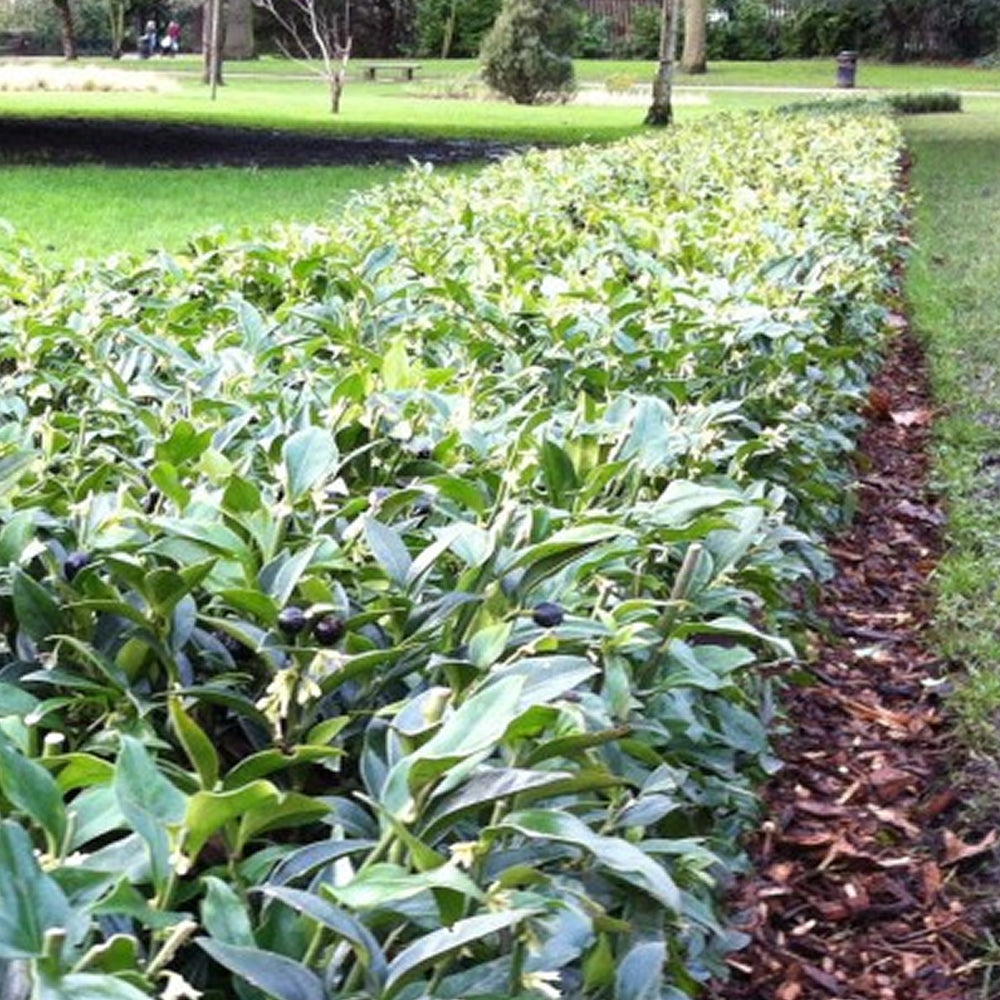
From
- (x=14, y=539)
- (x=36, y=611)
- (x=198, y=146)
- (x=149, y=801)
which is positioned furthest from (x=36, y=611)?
(x=198, y=146)

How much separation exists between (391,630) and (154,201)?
12.4 m

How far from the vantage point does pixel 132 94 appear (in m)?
30.8

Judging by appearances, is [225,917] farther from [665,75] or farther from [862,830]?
[665,75]

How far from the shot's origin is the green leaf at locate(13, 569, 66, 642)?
5.15ft

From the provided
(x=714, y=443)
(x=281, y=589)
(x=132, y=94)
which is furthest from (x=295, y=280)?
(x=132, y=94)

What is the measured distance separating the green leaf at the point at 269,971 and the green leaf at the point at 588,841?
18 cm

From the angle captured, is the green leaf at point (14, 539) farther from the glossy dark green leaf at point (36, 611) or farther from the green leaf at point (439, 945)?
the green leaf at point (439, 945)

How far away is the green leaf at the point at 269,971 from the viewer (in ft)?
3.42

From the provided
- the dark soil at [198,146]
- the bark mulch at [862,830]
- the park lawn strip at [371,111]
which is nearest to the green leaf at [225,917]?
the bark mulch at [862,830]

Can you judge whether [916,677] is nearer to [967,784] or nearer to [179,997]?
[967,784]

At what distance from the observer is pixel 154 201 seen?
13.4 m

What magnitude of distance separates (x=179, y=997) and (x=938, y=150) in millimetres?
20661

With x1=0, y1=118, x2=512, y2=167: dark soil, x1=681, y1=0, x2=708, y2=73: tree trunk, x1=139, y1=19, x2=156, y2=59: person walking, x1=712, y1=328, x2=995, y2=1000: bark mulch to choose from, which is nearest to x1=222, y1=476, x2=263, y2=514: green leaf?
x1=712, y1=328, x2=995, y2=1000: bark mulch

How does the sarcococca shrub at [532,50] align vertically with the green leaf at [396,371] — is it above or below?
above
